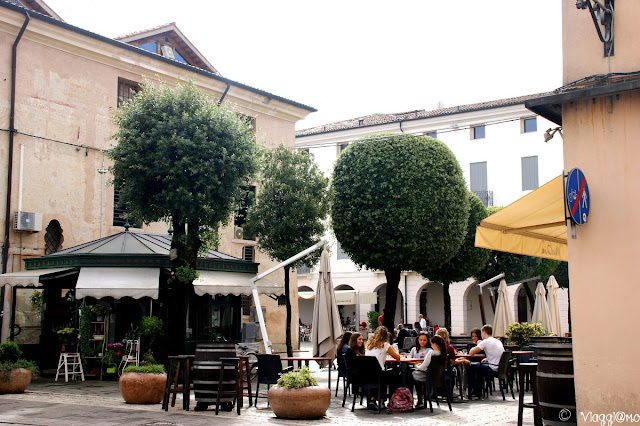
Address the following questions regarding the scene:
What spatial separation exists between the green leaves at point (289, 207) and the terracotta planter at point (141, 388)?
9.49 meters

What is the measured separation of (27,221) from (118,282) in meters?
4.18

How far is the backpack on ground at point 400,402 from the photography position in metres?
11.4

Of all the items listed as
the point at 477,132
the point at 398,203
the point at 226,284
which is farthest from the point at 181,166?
the point at 477,132

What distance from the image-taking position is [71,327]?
57.7 feet

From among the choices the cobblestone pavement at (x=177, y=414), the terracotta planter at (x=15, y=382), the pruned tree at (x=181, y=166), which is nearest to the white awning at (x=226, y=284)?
the pruned tree at (x=181, y=166)

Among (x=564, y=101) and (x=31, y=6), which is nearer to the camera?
(x=564, y=101)

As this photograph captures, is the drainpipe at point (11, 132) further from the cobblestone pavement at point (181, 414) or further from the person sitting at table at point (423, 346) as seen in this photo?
the person sitting at table at point (423, 346)

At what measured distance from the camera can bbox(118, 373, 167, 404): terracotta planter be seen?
12156 mm

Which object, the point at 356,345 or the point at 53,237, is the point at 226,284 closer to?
the point at 53,237

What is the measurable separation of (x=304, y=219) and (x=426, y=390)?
34.1 feet

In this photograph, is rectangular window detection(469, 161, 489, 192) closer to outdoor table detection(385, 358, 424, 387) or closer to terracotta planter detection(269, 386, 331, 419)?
outdoor table detection(385, 358, 424, 387)

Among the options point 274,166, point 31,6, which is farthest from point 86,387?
point 31,6

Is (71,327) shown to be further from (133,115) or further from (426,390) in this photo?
(426,390)

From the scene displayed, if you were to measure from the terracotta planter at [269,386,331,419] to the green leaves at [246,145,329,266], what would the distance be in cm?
1102
